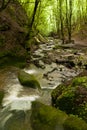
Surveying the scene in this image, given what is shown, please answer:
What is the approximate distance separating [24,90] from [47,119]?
11.9 feet

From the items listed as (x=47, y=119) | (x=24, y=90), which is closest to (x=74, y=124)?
(x=47, y=119)

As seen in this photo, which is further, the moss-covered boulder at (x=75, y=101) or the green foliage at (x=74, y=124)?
the moss-covered boulder at (x=75, y=101)

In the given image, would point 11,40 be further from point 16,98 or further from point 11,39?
point 16,98

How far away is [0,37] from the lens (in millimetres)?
17109

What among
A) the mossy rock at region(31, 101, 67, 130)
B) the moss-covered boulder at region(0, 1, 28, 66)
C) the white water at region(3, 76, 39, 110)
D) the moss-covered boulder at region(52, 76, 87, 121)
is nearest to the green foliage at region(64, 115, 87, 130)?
the mossy rock at region(31, 101, 67, 130)

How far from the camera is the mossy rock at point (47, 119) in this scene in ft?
23.8

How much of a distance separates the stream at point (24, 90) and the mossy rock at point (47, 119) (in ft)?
0.84

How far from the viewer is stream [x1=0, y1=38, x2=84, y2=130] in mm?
8420

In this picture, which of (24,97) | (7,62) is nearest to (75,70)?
(7,62)

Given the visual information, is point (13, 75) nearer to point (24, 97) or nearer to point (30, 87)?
point (30, 87)

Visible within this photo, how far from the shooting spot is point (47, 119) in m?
7.50

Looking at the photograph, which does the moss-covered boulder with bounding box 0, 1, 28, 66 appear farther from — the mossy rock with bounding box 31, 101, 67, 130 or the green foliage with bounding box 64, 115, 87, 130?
the green foliage with bounding box 64, 115, 87, 130

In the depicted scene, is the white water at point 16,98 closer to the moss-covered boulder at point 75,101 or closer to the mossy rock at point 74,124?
the moss-covered boulder at point 75,101

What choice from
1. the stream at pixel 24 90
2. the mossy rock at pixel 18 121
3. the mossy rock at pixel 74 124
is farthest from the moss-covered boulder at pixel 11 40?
the mossy rock at pixel 74 124
